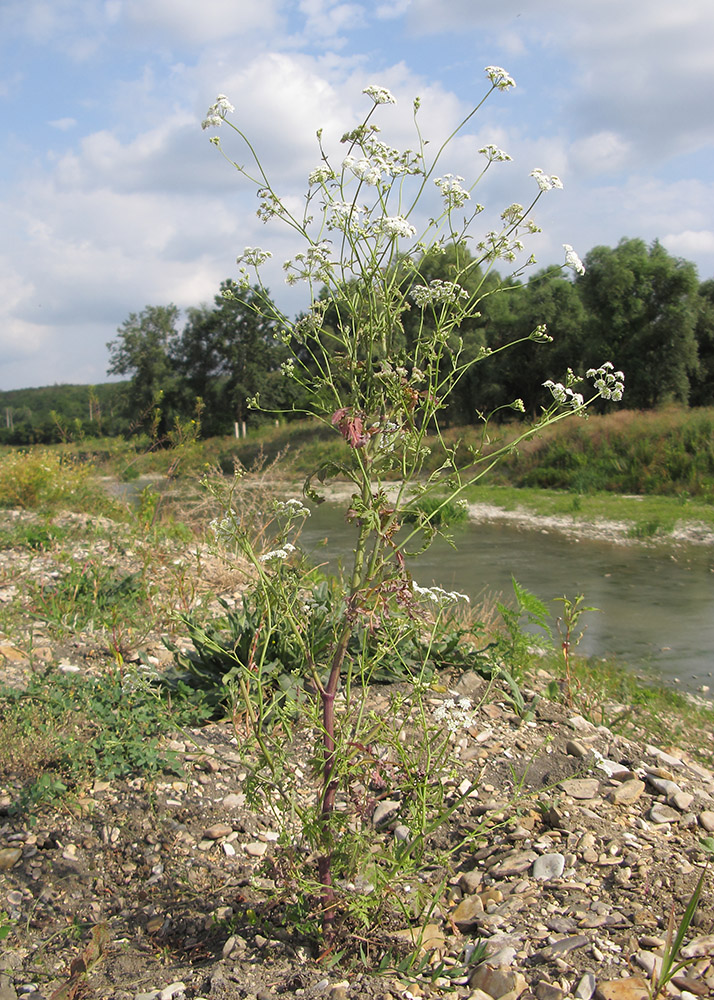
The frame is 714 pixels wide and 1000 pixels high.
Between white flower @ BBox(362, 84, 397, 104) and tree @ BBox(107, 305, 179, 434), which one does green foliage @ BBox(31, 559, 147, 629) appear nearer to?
white flower @ BBox(362, 84, 397, 104)

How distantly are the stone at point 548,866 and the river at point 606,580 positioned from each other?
3498 mm

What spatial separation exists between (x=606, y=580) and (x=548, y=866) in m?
9.16

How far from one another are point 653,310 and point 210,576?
2744 centimetres

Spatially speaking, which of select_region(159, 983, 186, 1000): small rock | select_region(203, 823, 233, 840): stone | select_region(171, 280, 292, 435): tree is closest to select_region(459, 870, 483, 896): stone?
select_region(203, 823, 233, 840): stone

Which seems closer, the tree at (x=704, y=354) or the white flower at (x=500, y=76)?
the white flower at (x=500, y=76)

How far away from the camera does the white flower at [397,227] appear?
230 centimetres

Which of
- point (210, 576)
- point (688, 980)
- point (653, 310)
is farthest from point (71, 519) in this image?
point (653, 310)

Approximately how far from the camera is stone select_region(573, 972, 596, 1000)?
2148 mm

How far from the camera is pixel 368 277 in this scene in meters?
2.44

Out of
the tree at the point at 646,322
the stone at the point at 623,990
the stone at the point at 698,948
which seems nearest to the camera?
the stone at the point at 623,990

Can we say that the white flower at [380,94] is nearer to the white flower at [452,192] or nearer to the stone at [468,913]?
the white flower at [452,192]

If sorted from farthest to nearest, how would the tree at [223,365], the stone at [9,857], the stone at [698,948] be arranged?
1. the tree at [223,365]
2. the stone at [9,857]
3. the stone at [698,948]

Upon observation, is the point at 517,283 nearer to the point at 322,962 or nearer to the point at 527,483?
the point at 322,962

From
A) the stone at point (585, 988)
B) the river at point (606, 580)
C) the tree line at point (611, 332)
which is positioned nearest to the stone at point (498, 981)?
the stone at point (585, 988)
